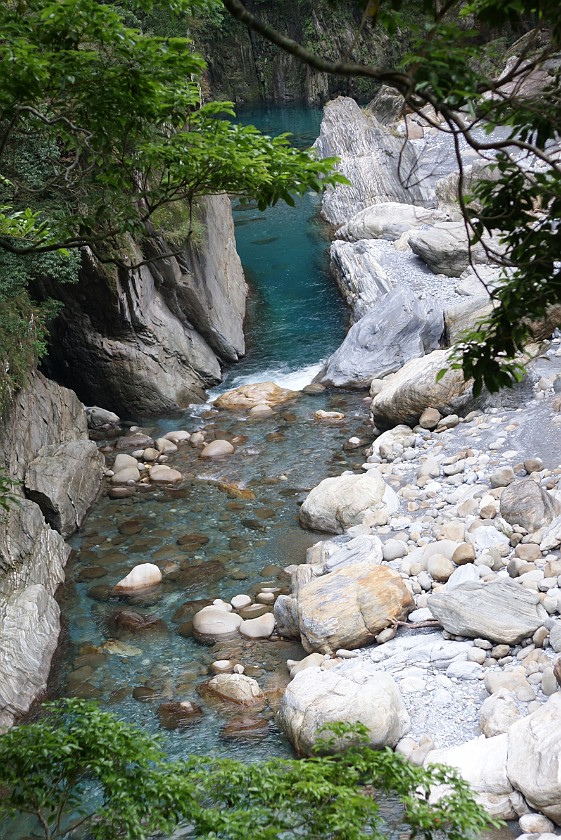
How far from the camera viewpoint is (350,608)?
26.6 feet

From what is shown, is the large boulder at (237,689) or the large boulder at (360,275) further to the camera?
the large boulder at (360,275)

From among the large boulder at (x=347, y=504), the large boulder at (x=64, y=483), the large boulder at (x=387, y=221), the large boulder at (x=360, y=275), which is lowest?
the large boulder at (x=347, y=504)

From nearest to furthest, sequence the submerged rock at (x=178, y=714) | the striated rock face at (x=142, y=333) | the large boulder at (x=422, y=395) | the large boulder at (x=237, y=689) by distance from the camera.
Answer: the submerged rock at (x=178, y=714) < the large boulder at (x=237, y=689) < the large boulder at (x=422, y=395) < the striated rock face at (x=142, y=333)

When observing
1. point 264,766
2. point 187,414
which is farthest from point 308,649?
point 187,414

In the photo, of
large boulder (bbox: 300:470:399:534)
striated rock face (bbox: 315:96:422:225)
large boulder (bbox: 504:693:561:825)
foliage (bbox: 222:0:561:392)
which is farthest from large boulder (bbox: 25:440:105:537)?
striated rock face (bbox: 315:96:422:225)

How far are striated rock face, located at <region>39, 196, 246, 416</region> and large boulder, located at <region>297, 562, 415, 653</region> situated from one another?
311 inches

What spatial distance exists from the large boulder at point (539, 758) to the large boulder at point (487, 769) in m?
0.08

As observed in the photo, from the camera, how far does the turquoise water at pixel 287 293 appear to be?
17.5 m

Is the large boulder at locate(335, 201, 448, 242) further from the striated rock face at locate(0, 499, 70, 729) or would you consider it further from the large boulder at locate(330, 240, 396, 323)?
the striated rock face at locate(0, 499, 70, 729)

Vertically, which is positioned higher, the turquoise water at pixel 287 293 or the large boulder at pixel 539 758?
the turquoise water at pixel 287 293

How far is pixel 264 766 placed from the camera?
410 centimetres

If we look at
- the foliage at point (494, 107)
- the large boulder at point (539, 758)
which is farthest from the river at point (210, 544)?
the foliage at point (494, 107)

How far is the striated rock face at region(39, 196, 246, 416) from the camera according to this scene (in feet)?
48.2

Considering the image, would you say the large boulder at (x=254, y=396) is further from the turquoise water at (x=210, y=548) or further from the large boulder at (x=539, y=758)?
the large boulder at (x=539, y=758)
